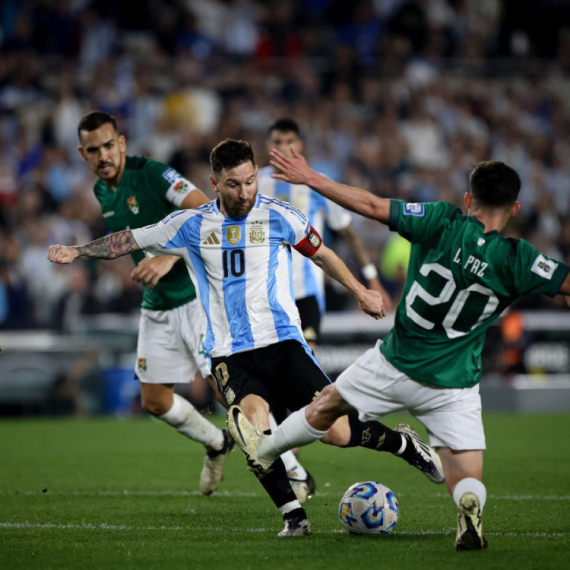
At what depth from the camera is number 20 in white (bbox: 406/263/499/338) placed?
5352 mm

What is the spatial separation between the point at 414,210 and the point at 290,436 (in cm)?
144

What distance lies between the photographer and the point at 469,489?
5258 mm

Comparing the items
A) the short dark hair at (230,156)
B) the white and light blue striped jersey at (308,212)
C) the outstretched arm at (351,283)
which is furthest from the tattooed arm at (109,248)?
the white and light blue striped jersey at (308,212)

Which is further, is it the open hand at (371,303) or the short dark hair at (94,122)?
the short dark hair at (94,122)

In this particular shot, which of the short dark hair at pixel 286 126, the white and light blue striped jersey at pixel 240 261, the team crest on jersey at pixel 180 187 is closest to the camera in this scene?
the white and light blue striped jersey at pixel 240 261

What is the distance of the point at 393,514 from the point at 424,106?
14547 mm

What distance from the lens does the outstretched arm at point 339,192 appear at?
17.4ft

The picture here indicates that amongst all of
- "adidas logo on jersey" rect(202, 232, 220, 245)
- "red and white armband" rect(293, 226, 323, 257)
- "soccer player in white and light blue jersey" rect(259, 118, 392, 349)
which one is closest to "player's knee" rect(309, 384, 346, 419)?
"red and white armband" rect(293, 226, 323, 257)

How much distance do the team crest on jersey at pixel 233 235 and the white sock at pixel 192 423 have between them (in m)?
2.15

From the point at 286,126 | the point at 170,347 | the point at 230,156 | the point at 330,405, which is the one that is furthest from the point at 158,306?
the point at 330,405

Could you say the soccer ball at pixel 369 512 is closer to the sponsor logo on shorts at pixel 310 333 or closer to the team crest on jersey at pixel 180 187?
the sponsor logo on shorts at pixel 310 333

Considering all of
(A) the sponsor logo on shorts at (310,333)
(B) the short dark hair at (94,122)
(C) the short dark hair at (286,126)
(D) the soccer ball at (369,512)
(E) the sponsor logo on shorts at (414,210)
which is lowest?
(D) the soccer ball at (369,512)

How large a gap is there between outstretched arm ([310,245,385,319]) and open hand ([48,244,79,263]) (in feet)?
4.87

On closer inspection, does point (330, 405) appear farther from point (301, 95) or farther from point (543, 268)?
point (301, 95)
